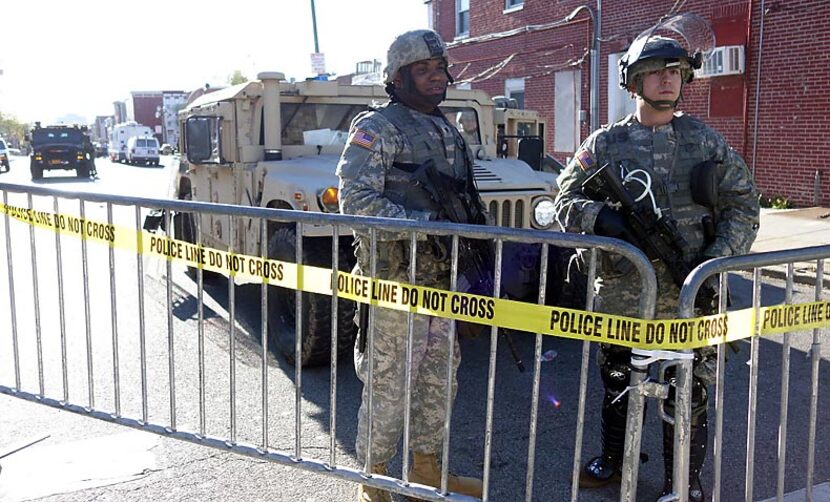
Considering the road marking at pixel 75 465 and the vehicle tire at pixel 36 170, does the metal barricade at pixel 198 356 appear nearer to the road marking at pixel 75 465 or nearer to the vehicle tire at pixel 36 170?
Result: the road marking at pixel 75 465

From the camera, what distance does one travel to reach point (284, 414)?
13.5 feet

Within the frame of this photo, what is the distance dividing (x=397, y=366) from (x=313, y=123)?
3198 mm

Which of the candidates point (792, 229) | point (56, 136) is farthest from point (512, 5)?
point (56, 136)

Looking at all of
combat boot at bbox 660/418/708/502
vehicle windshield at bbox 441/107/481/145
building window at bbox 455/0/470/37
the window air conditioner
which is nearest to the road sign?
building window at bbox 455/0/470/37

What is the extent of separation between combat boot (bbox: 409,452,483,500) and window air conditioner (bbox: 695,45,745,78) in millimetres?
11292

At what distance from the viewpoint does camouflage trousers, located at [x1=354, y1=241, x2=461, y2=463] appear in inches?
113

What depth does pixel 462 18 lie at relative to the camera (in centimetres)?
1967

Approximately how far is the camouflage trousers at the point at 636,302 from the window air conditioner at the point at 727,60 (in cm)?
1082

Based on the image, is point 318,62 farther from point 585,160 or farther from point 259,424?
point 585,160

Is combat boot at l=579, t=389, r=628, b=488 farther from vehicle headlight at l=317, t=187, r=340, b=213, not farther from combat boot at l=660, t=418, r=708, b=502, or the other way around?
vehicle headlight at l=317, t=187, r=340, b=213

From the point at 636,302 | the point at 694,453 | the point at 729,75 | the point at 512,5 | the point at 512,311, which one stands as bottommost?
the point at 694,453

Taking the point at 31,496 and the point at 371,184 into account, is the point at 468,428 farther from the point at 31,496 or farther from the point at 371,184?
the point at 31,496

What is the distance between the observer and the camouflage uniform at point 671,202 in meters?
2.84

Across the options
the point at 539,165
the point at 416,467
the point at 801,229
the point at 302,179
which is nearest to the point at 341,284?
the point at 416,467
